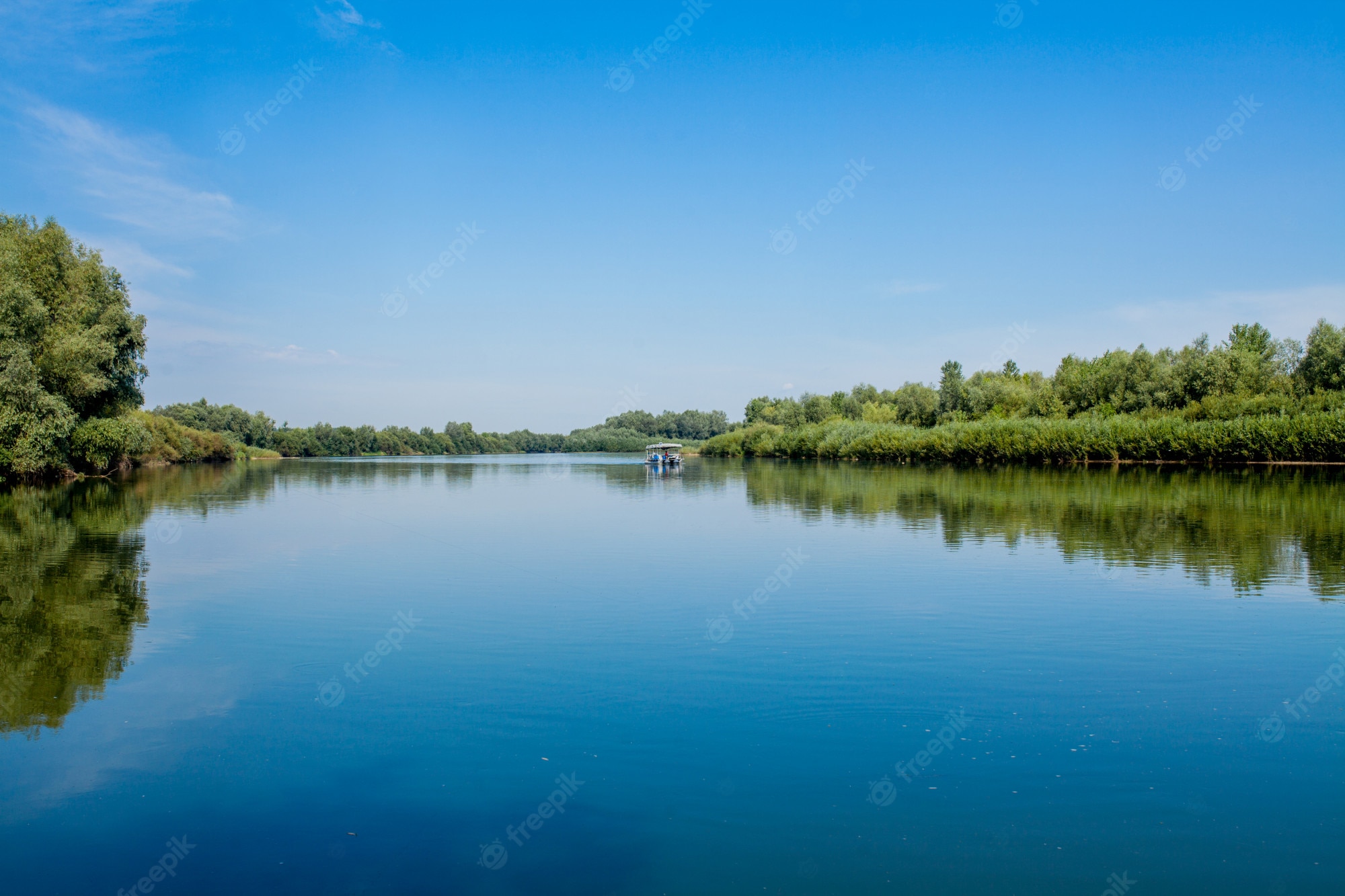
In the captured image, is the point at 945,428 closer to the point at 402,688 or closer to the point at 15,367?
the point at 15,367

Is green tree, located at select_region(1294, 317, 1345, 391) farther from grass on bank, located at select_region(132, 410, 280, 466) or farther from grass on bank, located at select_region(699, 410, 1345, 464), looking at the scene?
grass on bank, located at select_region(132, 410, 280, 466)

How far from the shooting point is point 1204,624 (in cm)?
1220

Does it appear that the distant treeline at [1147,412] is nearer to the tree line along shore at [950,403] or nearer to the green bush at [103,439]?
the tree line along shore at [950,403]

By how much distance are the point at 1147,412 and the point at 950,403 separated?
30.6 meters

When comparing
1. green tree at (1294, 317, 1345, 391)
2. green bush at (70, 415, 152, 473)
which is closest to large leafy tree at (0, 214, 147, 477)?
green bush at (70, 415, 152, 473)

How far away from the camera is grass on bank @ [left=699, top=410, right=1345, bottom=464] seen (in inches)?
2174

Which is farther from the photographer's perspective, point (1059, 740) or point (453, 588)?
point (453, 588)

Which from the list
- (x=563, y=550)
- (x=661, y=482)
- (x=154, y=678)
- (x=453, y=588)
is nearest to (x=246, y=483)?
(x=661, y=482)

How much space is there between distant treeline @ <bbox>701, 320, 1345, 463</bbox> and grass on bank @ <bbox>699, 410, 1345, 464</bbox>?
91 millimetres

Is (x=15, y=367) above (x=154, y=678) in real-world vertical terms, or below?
above

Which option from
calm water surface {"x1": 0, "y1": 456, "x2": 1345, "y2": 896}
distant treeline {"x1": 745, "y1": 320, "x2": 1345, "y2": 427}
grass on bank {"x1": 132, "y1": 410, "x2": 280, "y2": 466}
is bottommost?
calm water surface {"x1": 0, "y1": 456, "x2": 1345, "y2": 896}

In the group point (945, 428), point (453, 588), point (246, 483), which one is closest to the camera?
point (453, 588)

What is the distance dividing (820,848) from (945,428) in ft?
261

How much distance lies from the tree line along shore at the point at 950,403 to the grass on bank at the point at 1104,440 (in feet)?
0.38
